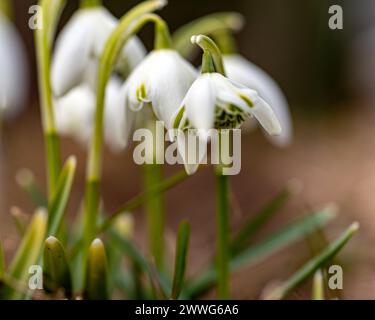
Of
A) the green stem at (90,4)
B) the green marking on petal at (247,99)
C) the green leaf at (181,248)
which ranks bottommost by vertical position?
the green leaf at (181,248)

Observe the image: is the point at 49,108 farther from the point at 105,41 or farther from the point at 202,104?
the point at 202,104

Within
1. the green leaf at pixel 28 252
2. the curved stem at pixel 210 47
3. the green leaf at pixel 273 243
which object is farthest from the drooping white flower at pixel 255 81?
the green leaf at pixel 28 252

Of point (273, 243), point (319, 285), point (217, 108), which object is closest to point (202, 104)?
point (217, 108)

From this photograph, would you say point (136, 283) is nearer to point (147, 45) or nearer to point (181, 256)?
point (181, 256)

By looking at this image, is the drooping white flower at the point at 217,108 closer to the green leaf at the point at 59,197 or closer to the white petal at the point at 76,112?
the green leaf at the point at 59,197
